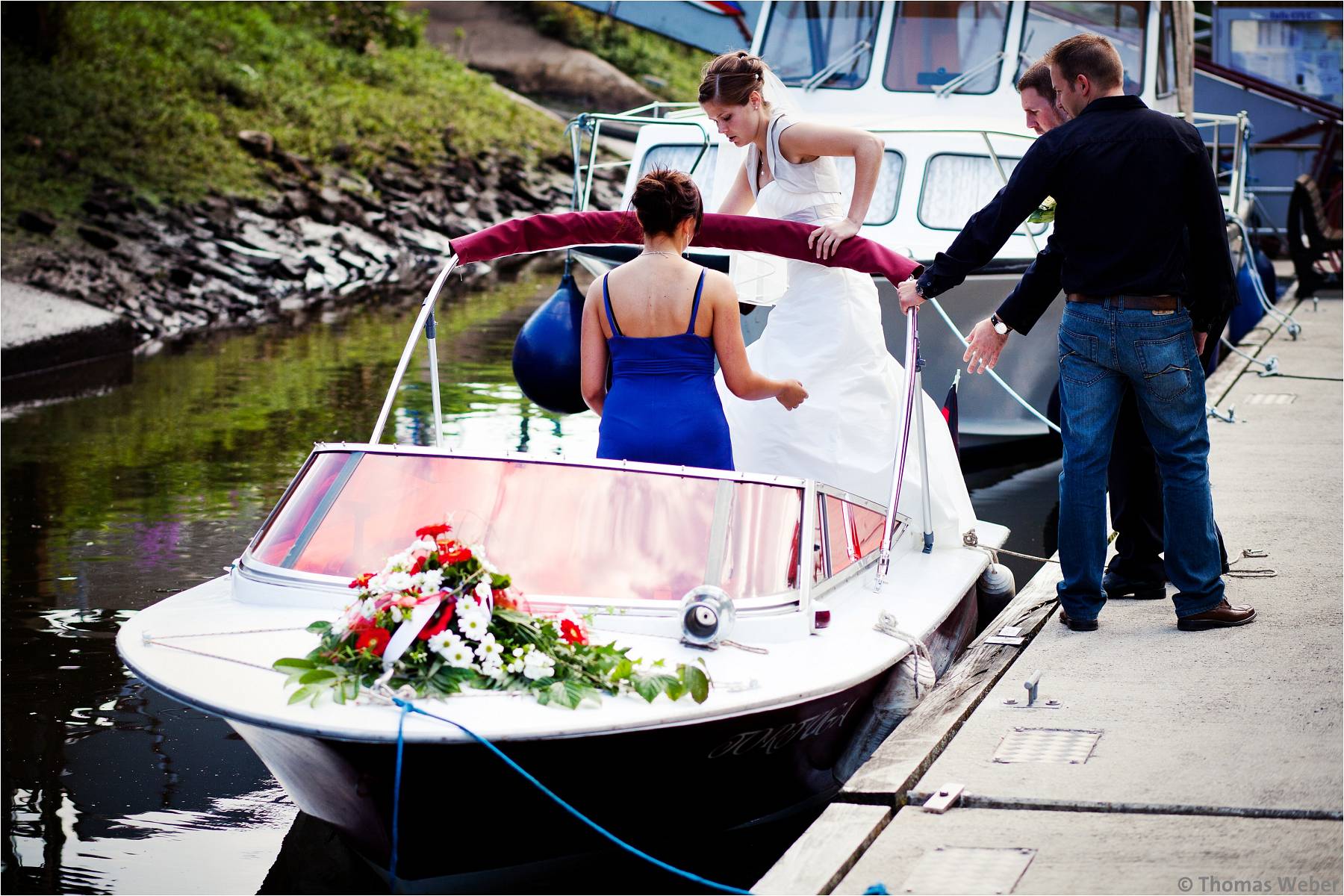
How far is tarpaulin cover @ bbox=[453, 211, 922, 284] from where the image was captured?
5273 millimetres

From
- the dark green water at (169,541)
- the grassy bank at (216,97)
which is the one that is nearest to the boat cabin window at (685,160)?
the dark green water at (169,541)

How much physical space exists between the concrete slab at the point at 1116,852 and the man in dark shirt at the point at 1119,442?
170 centimetres

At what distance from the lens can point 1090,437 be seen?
4.86 metres

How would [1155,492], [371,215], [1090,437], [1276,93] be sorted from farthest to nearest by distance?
[371,215]
[1276,93]
[1155,492]
[1090,437]

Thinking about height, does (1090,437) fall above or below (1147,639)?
above

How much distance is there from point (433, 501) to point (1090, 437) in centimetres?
207

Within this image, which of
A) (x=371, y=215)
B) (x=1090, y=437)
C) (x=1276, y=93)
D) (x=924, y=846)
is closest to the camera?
(x=924, y=846)

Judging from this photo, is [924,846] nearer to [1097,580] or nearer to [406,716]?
[406,716]

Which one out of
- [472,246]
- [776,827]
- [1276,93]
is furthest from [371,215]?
[776,827]

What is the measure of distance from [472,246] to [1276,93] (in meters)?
16.3

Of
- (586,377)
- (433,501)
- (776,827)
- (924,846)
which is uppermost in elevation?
(586,377)

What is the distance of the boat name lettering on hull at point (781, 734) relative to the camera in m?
4.06

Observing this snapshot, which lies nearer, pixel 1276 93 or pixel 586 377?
pixel 586 377

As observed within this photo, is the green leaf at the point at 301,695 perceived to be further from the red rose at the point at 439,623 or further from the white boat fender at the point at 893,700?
the white boat fender at the point at 893,700
